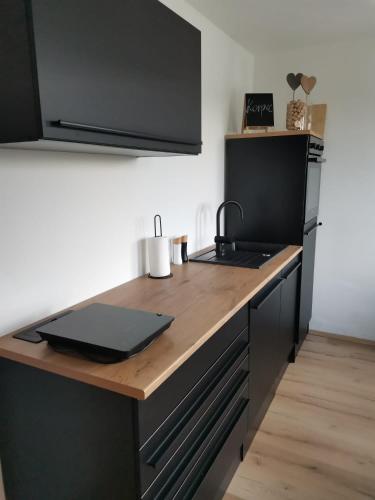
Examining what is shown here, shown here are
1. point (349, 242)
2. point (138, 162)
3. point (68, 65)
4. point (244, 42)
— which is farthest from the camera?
point (349, 242)

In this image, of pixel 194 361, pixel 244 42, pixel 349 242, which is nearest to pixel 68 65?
pixel 194 361

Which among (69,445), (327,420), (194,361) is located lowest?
(327,420)

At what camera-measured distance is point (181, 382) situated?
3.98ft

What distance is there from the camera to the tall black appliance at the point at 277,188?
2.66 metres

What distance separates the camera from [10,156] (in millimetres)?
1261

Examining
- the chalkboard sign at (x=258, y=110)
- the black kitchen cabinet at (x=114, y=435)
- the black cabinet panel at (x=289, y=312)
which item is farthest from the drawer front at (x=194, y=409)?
the chalkboard sign at (x=258, y=110)

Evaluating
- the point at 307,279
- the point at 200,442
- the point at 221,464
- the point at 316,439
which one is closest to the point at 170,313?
the point at 200,442

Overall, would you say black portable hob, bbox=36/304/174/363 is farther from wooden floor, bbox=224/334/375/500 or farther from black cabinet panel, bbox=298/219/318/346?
black cabinet panel, bbox=298/219/318/346

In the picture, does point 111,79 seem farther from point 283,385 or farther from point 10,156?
point 283,385

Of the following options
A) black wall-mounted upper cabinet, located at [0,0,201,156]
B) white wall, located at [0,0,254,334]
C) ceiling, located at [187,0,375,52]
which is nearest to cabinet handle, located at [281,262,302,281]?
white wall, located at [0,0,254,334]

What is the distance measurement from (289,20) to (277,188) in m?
1.11

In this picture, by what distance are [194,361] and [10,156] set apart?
3.07 feet

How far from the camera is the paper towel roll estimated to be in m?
1.91

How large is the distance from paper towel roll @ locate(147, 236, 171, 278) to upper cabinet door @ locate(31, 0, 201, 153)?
484 mm
